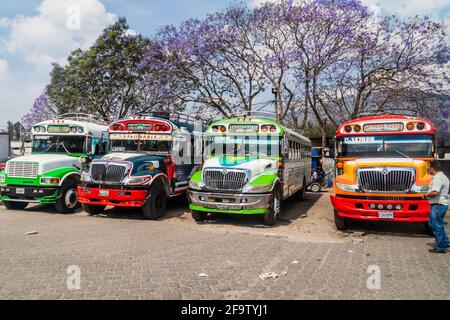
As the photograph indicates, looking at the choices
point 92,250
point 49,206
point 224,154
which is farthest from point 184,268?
point 49,206

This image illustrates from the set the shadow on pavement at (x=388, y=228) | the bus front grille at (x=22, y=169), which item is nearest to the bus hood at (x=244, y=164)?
the shadow on pavement at (x=388, y=228)

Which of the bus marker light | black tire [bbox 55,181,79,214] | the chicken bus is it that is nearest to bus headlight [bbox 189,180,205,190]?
the chicken bus

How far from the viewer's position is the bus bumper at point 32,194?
1064cm

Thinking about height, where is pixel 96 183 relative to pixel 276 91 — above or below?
below

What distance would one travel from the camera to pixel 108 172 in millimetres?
10062

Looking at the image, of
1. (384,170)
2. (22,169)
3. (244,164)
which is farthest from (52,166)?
(384,170)

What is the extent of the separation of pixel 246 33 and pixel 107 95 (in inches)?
368

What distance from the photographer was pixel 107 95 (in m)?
22.6

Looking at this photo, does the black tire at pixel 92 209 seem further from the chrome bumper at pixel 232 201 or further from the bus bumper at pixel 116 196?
the chrome bumper at pixel 232 201

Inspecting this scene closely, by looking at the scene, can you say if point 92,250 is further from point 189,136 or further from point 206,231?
point 189,136

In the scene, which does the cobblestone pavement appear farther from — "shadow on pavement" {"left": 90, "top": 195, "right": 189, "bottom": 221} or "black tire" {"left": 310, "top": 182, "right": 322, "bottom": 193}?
"black tire" {"left": 310, "top": 182, "right": 322, "bottom": 193}

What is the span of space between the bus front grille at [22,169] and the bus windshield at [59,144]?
128 cm

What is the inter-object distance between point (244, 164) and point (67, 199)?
565 cm
